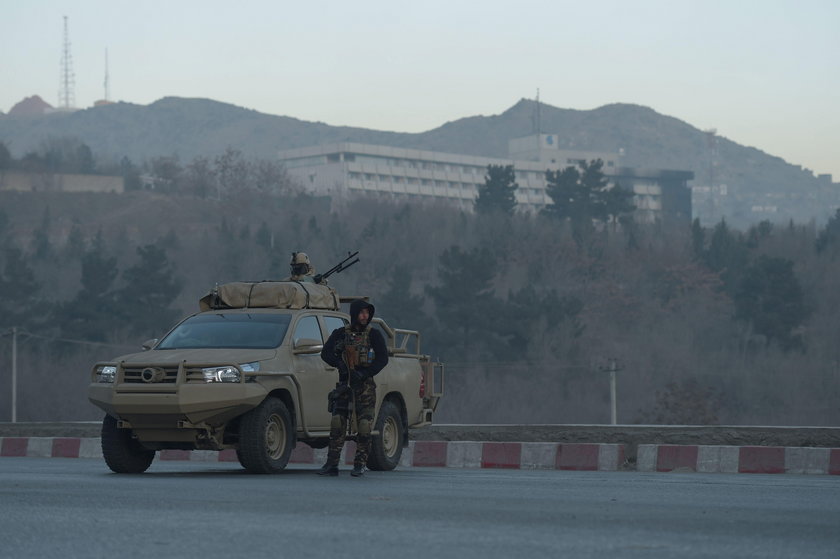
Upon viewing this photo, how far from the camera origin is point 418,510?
10453 mm

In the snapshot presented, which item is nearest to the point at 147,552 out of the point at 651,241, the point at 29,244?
the point at 651,241

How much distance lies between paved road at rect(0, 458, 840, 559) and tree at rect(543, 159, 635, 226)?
5551 inches

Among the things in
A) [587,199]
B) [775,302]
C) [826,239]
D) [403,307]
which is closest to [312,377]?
[403,307]

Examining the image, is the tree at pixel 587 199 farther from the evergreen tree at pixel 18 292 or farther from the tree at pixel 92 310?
the evergreen tree at pixel 18 292

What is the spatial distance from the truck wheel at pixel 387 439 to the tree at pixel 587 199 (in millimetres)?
137269

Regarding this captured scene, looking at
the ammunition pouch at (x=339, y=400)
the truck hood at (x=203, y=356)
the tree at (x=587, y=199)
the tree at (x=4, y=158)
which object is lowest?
the ammunition pouch at (x=339, y=400)

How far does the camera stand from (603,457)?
64.5ft

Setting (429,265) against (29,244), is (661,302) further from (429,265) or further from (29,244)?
(29,244)

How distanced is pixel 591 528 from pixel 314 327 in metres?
7.55

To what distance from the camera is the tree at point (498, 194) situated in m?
154

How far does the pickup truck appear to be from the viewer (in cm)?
1460

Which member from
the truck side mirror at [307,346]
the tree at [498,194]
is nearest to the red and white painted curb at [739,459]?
the truck side mirror at [307,346]

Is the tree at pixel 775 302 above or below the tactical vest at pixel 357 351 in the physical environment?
below

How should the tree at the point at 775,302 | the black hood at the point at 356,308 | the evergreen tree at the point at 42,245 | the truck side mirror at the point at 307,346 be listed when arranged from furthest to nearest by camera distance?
1. the evergreen tree at the point at 42,245
2. the tree at the point at 775,302
3. the truck side mirror at the point at 307,346
4. the black hood at the point at 356,308
